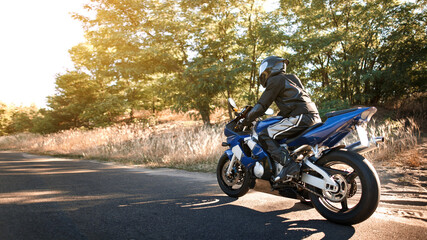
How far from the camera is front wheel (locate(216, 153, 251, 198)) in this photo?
4064mm

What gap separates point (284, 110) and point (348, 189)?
118 cm

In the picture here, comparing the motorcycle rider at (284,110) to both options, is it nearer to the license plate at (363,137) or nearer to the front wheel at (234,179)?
the license plate at (363,137)

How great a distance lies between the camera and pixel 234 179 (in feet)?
14.1

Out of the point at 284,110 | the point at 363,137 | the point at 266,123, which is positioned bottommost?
the point at 363,137

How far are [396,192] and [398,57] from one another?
1360cm

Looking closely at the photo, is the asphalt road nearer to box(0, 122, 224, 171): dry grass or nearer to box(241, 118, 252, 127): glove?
box(241, 118, 252, 127): glove

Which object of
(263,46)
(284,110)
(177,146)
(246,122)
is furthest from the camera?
(263,46)

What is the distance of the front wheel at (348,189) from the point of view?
2.58 metres

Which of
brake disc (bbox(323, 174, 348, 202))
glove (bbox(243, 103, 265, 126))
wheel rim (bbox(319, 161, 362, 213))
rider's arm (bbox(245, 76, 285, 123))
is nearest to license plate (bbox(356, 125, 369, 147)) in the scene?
wheel rim (bbox(319, 161, 362, 213))

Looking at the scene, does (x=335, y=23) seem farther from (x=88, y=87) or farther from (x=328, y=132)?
(x=88, y=87)

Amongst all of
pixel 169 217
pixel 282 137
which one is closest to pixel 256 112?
pixel 282 137

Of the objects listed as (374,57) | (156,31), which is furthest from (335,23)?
(156,31)

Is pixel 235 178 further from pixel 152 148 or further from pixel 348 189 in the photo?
pixel 152 148

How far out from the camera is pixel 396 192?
405 cm
